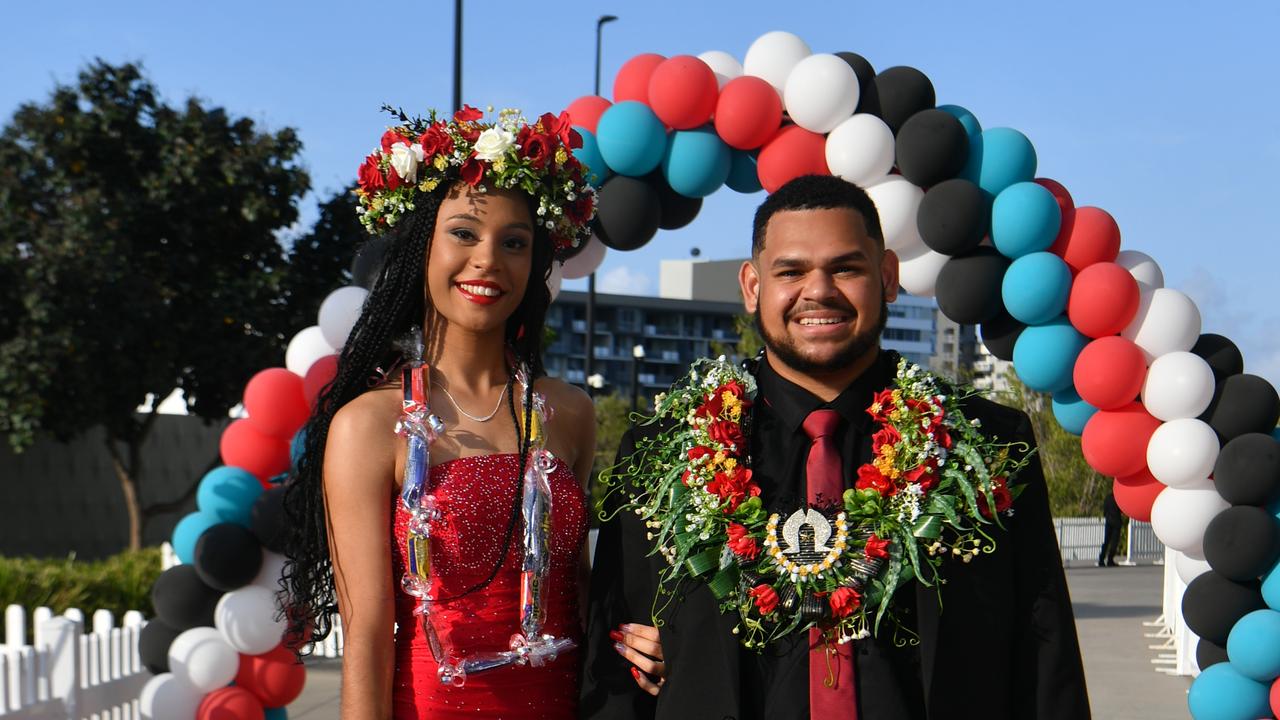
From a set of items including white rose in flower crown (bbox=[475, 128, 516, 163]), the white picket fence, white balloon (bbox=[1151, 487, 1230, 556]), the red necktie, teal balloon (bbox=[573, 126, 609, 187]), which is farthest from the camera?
teal balloon (bbox=[573, 126, 609, 187])

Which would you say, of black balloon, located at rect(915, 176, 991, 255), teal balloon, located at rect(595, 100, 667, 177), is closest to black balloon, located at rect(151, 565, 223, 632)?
teal balloon, located at rect(595, 100, 667, 177)

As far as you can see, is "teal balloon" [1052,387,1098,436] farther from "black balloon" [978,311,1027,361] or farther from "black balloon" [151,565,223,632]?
"black balloon" [151,565,223,632]

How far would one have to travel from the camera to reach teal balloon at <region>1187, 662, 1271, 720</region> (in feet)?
22.0

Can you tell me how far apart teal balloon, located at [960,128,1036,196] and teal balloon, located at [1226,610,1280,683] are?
249 cm

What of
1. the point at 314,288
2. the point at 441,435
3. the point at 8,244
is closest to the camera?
the point at 441,435

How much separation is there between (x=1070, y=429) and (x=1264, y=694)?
1.66m

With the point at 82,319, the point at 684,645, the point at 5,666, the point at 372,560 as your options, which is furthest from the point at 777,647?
the point at 82,319

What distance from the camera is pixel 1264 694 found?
6703 mm

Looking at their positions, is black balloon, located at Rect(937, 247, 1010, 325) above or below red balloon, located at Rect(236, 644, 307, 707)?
above

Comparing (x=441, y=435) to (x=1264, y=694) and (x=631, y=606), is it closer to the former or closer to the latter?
(x=631, y=606)

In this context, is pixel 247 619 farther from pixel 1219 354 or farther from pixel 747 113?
pixel 1219 354

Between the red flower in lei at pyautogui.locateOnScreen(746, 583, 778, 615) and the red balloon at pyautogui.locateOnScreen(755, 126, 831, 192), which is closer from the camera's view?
the red flower in lei at pyautogui.locateOnScreen(746, 583, 778, 615)

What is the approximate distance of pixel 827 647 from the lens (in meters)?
2.64

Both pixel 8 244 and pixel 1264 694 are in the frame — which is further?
pixel 8 244
